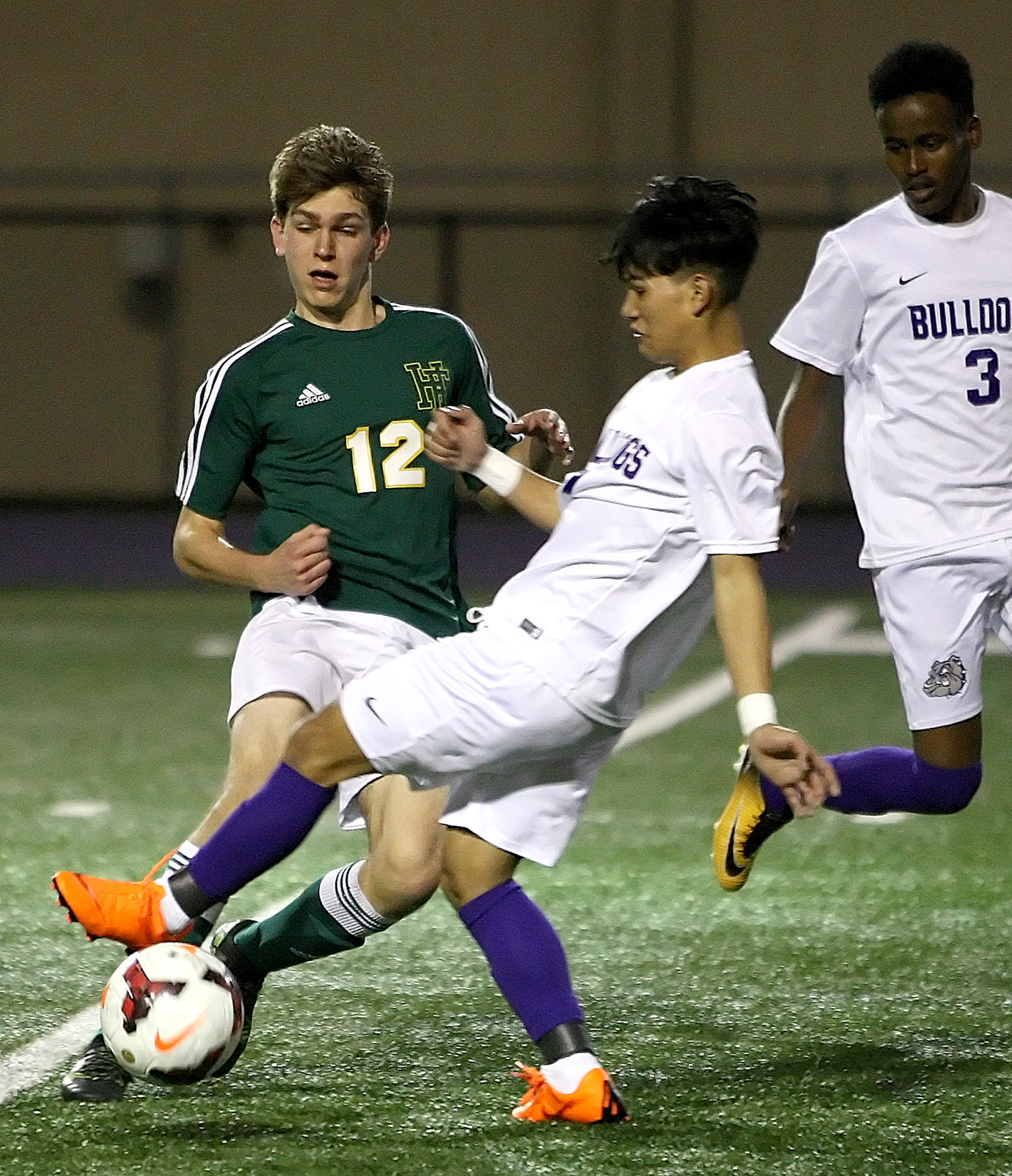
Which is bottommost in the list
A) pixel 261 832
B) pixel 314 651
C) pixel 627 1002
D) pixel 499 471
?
pixel 627 1002

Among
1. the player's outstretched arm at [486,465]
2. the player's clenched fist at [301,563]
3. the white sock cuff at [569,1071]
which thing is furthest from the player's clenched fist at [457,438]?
the white sock cuff at [569,1071]

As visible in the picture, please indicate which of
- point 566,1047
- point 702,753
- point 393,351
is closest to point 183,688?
point 702,753

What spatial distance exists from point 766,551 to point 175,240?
1330cm

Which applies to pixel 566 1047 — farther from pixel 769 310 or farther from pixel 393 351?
pixel 769 310

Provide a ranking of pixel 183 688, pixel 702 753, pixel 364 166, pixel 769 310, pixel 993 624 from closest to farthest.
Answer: pixel 364 166, pixel 993 624, pixel 702 753, pixel 183 688, pixel 769 310

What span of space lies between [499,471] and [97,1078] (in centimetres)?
126

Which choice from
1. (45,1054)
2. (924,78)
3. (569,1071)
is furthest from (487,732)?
(924,78)

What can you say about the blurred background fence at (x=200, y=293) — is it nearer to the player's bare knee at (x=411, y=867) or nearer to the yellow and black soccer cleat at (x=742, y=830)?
the yellow and black soccer cleat at (x=742, y=830)

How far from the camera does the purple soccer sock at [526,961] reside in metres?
3.32

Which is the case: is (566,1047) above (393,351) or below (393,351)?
below

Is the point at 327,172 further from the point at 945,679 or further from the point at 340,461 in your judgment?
the point at 945,679

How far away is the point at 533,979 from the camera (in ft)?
10.9

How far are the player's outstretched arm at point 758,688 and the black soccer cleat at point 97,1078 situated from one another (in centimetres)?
124

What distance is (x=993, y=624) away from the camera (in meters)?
4.19
